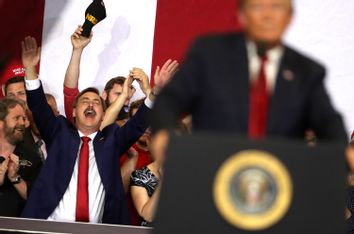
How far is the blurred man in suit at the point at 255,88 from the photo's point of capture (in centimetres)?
158

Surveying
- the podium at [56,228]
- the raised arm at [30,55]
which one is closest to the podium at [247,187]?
the podium at [56,228]

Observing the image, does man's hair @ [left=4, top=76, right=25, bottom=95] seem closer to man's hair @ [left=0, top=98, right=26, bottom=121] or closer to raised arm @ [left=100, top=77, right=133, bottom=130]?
man's hair @ [left=0, top=98, right=26, bottom=121]

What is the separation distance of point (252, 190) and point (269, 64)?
0.32m

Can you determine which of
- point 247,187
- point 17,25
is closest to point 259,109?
point 247,187

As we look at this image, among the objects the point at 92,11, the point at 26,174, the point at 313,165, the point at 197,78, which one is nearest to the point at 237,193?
the point at 313,165

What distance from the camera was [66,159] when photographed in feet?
9.89

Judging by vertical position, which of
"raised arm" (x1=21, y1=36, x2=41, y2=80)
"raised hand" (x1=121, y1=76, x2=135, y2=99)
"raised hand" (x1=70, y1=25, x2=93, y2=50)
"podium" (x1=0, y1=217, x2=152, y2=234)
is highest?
Result: "raised hand" (x1=70, y1=25, x2=93, y2=50)

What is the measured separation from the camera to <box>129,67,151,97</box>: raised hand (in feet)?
11.7

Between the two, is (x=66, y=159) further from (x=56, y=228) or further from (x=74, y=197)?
(x=56, y=228)

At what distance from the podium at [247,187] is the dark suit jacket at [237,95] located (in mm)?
110

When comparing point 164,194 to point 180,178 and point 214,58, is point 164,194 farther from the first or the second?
point 214,58

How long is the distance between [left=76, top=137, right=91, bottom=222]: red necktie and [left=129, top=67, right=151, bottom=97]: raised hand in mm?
648

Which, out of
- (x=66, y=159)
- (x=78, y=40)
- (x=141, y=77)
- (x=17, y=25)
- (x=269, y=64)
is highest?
(x=17, y=25)

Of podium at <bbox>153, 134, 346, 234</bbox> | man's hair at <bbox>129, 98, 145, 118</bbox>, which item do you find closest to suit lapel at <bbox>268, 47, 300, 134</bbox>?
podium at <bbox>153, 134, 346, 234</bbox>
